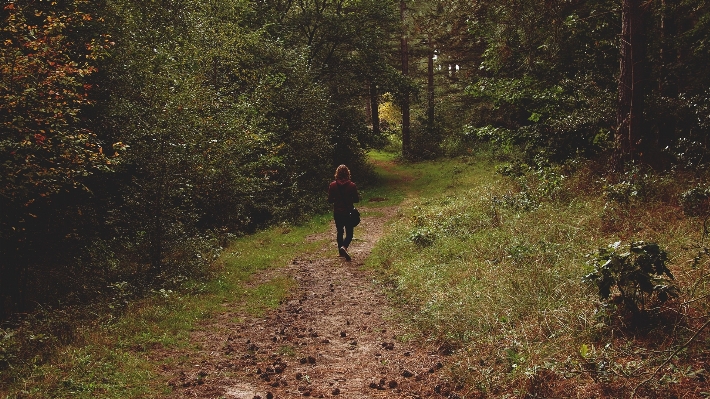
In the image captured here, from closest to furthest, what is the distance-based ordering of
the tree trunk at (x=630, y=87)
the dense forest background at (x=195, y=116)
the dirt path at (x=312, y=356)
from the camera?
the dirt path at (x=312, y=356) → the dense forest background at (x=195, y=116) → the tree trunk at (x=630, y=87)

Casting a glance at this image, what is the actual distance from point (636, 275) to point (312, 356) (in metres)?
3.86

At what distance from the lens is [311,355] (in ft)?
19.7

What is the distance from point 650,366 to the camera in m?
3.93

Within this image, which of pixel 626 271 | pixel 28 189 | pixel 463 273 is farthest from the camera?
pixel 463 273

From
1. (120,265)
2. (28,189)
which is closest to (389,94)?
(120,265)

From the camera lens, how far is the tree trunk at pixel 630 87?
976cm

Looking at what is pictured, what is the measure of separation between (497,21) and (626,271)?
1162 centimetres

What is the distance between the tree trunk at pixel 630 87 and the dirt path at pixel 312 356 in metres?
6.68

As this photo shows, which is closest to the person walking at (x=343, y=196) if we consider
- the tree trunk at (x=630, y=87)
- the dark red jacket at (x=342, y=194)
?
the dark red jacket at (x=342, y=194)

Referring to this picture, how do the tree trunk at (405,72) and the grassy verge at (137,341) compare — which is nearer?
the grassy verge at (137,341)

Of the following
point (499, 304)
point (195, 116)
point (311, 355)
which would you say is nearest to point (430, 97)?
point (195, 116)

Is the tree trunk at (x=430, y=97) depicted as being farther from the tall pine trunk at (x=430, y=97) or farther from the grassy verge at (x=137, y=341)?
the grassy verge at (x=137, y=341)

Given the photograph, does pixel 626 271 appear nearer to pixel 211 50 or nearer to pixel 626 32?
pixel 626 32

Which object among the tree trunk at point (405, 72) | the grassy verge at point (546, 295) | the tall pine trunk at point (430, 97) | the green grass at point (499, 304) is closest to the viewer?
the grassy verge at point (546, 295)
